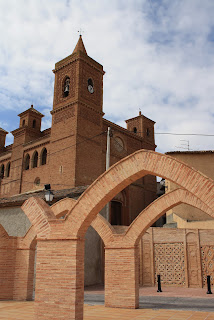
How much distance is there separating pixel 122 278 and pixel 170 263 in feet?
18.8

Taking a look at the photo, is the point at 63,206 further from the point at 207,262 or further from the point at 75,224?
the point at 207,262

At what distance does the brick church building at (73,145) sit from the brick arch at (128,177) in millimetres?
12878

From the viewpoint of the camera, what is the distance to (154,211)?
27.9 feet

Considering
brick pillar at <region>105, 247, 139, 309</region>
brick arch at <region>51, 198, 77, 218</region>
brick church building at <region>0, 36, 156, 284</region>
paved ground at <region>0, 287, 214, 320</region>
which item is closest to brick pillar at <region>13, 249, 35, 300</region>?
paved ground at <region>0, 287, 214, 320</region>

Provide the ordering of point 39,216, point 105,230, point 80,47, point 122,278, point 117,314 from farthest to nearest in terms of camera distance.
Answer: point 80,47
point 105,230
point 122,278
point 117,314
point 39,216

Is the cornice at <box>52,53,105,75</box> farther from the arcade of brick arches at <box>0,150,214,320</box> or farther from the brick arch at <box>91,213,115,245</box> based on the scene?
the arcade of brick arches at <box>0,150,214,320</box>

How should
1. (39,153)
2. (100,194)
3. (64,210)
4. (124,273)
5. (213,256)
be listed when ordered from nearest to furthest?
1. (100,194)
2. (124,273)
3. (64,210)
4. (213,256)
5. (39,153)

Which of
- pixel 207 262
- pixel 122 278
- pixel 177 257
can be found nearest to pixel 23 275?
pixel 122 278

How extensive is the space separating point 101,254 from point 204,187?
11219 mm

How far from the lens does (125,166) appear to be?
579 centimetres

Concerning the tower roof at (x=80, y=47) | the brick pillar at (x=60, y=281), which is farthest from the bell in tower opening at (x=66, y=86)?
the brick pillar at (x=60, y=281)

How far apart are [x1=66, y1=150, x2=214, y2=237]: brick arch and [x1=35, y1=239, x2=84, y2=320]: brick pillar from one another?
40cm

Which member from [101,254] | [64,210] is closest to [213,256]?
[101,254]

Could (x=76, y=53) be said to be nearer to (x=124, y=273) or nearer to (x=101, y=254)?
(x=101, y=254)
